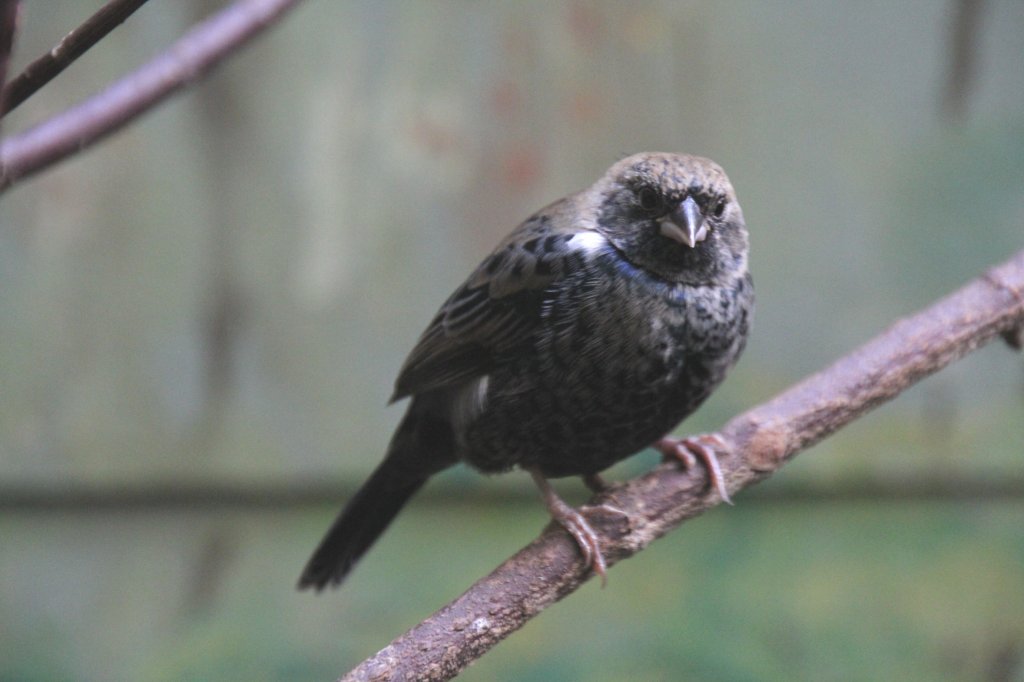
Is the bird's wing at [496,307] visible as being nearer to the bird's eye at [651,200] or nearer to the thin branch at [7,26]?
the bird's eye at [651,200]

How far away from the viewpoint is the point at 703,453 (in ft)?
7.74

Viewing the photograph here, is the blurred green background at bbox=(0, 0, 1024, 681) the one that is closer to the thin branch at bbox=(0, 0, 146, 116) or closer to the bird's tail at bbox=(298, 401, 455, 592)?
the bird's tail at bbox=(298, 401, 455, 592)

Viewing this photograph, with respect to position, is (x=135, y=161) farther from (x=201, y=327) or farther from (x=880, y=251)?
(x=880, y=251)

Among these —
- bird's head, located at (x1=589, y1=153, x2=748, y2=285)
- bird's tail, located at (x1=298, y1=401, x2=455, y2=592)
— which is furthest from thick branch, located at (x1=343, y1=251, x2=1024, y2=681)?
bird's tail, located at (x1=298, y1=401, x2=455, y2=592)

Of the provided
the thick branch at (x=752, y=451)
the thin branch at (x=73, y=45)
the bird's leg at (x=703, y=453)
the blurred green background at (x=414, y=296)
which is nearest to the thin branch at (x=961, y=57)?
the blurred green background at (x=414, y=296)

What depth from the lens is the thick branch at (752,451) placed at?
2016mm

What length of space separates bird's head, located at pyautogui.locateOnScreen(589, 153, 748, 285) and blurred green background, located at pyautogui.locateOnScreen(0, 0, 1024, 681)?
1.49m

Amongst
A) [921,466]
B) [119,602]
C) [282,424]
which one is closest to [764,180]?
[921,466]

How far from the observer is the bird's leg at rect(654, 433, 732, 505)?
7.60 feet

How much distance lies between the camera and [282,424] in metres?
3.79

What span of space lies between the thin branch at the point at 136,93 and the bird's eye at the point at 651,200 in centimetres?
83

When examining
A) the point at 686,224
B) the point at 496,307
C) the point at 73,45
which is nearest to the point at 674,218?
the point at 686,224

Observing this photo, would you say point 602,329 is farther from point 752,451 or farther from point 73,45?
point 73,45

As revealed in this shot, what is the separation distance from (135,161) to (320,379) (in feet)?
3.35
